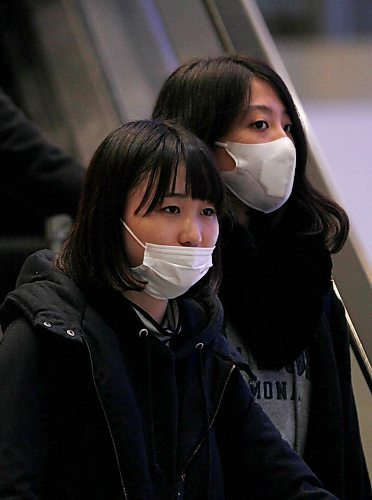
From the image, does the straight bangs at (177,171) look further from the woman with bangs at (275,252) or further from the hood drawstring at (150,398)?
the woman with bangs at (275,252)

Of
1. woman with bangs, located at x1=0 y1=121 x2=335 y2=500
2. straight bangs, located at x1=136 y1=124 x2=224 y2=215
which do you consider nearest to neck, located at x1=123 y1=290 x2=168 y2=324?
woman with bangs, located at x1=0 y1=121 x2=335 y2=500

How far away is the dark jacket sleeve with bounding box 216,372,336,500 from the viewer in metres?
1.86

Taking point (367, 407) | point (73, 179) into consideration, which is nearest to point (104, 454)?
point (367, 407)

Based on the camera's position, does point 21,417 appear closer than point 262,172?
Yes

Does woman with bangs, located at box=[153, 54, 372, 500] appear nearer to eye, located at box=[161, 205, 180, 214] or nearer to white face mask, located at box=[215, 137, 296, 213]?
white face mask, located at box=[215, 137, 296, 213]

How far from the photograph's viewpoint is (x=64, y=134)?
3.90 meters

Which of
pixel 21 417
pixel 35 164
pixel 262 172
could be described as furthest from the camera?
pixel 35 164

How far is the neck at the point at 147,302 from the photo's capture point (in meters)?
1.82

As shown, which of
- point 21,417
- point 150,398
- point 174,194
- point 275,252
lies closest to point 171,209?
point 174,194

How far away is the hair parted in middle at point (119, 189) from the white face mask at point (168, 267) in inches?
1.0

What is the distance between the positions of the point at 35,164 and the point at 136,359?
1.55m

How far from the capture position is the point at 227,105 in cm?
217

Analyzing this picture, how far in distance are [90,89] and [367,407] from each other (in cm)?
148

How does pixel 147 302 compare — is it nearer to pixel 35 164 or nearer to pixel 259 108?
pixel 259 108
